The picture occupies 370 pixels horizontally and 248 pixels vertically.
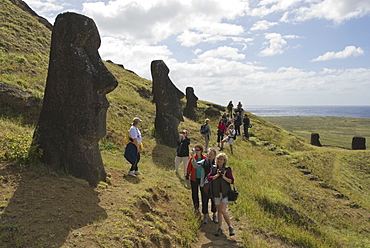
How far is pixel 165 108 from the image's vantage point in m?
17.8

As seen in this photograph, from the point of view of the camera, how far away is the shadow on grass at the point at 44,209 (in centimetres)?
509

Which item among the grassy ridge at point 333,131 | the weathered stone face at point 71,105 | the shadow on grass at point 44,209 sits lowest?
the grassy ridge at point 333,131

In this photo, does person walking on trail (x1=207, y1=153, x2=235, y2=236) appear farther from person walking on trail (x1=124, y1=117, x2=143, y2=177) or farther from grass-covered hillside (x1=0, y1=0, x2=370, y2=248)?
person walking on trail (x1=124, y1=117, x2=143, y2=177)

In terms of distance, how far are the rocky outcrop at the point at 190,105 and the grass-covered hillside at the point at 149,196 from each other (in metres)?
8.99

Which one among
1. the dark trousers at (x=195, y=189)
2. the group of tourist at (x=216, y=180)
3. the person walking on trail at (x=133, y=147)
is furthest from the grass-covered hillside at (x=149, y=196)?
the group of tourist at (x=216, y=180)

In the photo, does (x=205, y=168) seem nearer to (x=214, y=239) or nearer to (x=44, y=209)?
(x=214, y=239)

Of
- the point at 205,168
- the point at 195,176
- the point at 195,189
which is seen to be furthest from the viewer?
the point at 195,189

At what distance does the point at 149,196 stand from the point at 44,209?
3161 millimetres

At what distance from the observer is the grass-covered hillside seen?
5.90 metres

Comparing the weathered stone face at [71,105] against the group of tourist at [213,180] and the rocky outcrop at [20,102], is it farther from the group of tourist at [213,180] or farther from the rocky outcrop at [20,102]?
the rocky outcrop at [20,102]

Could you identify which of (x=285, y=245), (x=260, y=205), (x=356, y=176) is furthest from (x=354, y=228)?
(x=356, y=176)

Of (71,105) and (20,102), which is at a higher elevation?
(20,102)

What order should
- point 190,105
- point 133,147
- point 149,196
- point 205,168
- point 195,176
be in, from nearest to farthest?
point 205,168 < point 149,196 < point 195,176 < point 133,147 < point 190,105

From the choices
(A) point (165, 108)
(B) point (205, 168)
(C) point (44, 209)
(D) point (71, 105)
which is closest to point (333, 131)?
(A) point (165, 108)
